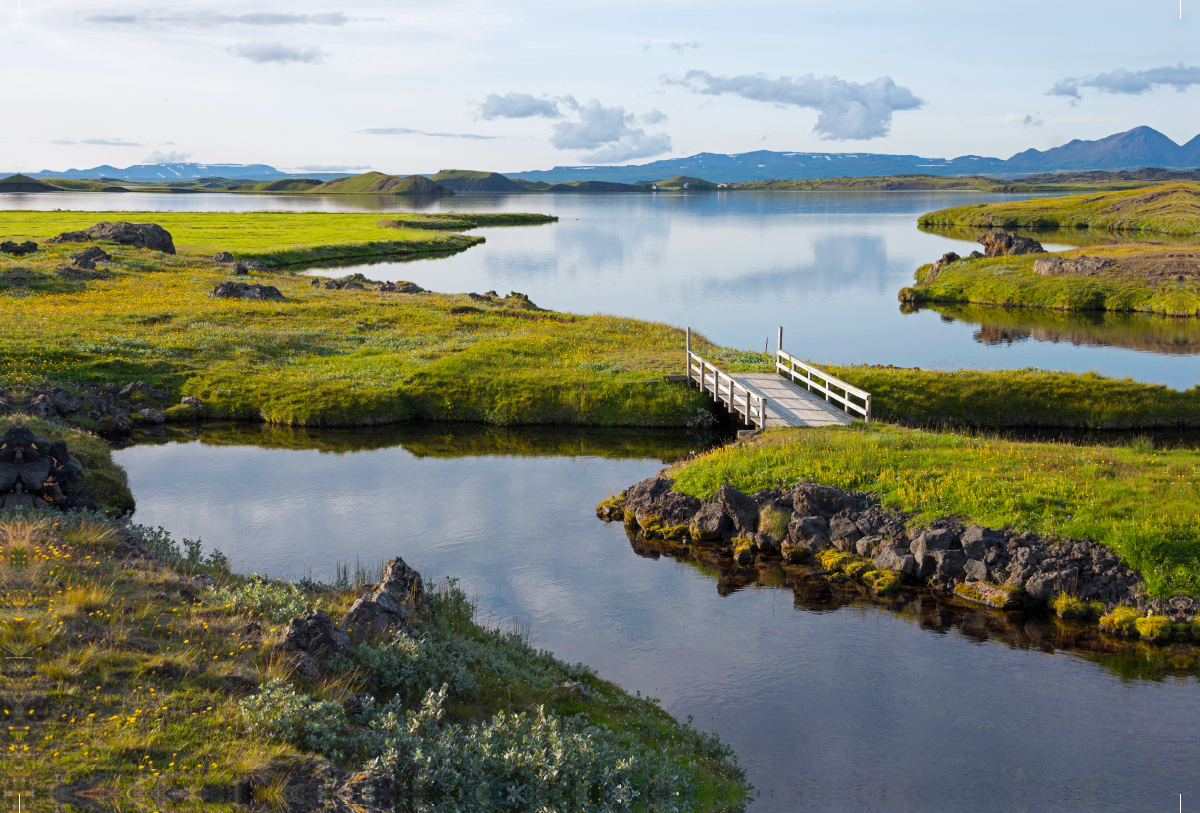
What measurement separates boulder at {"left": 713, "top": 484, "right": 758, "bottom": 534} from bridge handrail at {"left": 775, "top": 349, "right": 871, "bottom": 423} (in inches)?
343

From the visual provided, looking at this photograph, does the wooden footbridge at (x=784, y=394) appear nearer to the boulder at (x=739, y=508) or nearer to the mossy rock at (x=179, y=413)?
the boulder at (x=739, y=508)

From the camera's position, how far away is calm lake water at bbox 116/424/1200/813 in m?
16.6

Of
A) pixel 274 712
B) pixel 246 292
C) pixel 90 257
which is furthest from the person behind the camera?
pixel 90 257

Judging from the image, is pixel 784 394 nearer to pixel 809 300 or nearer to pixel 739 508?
pixel 739 508

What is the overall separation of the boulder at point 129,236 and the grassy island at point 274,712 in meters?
92.1

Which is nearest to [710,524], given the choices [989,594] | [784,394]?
[989,594]

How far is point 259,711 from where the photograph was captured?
12.5 m

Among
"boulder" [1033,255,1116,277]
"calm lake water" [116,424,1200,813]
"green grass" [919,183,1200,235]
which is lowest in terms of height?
"calm lake water" [116,424,1200,813]

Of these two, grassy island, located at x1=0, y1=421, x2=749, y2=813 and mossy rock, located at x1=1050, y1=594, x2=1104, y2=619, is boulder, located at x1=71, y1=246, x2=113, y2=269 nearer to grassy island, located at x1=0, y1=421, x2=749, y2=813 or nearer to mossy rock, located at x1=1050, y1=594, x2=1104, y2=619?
grassy island, located at x1=0, y1=421, x2=749, y2=813

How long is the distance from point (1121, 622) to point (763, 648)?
9.49 m

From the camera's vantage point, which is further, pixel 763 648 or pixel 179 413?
pixel 179 413

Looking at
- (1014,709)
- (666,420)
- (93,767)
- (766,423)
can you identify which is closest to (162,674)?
(93,767)

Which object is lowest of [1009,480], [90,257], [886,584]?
[886,584]

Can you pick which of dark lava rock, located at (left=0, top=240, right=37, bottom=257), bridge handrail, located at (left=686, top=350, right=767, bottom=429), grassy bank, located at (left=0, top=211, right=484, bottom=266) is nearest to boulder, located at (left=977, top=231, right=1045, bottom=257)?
bridge handrail, located at (left=686, top=350, right=767, bottom=429)
